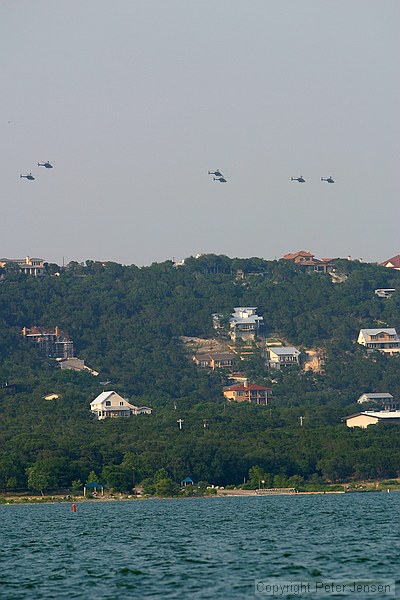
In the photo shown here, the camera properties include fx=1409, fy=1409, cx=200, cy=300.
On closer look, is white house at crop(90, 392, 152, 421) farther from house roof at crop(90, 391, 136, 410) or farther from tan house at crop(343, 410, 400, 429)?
tan house at crop(343, 410, 400, 429)

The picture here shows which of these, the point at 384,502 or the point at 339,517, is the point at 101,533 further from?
the point at 384,502

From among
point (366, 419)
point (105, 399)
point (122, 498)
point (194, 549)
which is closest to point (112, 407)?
point (105, 399)

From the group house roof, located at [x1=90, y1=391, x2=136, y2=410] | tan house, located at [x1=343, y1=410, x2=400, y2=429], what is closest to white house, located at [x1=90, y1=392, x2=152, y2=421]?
house roof, located at [x1=90, y1=391, x2=136, y2=410]

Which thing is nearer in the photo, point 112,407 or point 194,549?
point 194,549

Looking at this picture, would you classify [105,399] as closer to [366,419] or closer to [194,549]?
[366,419]

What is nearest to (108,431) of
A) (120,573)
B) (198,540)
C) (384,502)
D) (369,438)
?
(369,438)

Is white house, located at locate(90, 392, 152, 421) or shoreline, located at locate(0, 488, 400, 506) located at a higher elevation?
white house, located at locate(90, 392, 152, 421)

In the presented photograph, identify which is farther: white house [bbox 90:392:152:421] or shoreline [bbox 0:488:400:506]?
white house [bbox 90:392:152:421]
